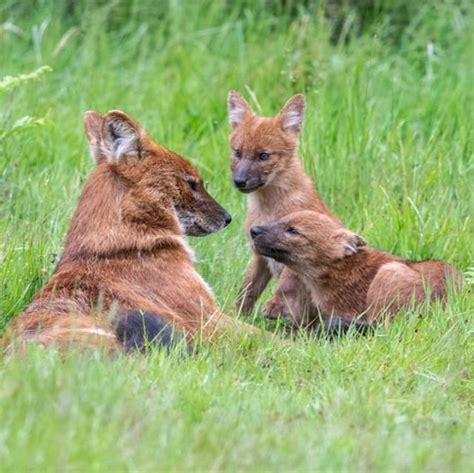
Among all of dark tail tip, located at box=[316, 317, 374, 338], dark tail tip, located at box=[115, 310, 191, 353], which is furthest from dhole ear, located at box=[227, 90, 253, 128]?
dark tail tip, located at box=[115, 310, 191, 353]

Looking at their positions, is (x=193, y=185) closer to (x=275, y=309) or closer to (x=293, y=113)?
(x=275, y=309)

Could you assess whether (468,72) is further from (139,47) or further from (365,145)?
(139,47)

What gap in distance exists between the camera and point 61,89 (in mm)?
10469

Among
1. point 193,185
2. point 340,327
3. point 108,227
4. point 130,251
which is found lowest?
point 340,327

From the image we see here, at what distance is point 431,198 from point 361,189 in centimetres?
53

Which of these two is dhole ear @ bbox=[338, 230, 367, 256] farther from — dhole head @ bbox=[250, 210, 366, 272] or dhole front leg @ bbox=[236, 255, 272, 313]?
dhole front leg @ bbox=[236, 255, 272, 313]

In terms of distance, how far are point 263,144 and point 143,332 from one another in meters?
2.91

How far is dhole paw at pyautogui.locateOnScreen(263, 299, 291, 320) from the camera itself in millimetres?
7715

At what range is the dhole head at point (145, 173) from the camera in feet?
22.7

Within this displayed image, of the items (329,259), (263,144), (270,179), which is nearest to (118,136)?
(329,259)

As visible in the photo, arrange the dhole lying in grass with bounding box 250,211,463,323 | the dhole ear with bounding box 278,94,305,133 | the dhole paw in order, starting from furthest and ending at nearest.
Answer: the dhole ear with bounding box 278,94,305,133, the dhole paw, the dhole lying in grass with bounding box 250,211,463,323

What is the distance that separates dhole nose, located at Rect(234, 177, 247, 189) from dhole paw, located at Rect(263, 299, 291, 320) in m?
0.99

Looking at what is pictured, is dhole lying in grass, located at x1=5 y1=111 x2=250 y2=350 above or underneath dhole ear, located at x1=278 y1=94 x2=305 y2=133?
underneath

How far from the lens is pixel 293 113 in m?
8.91
